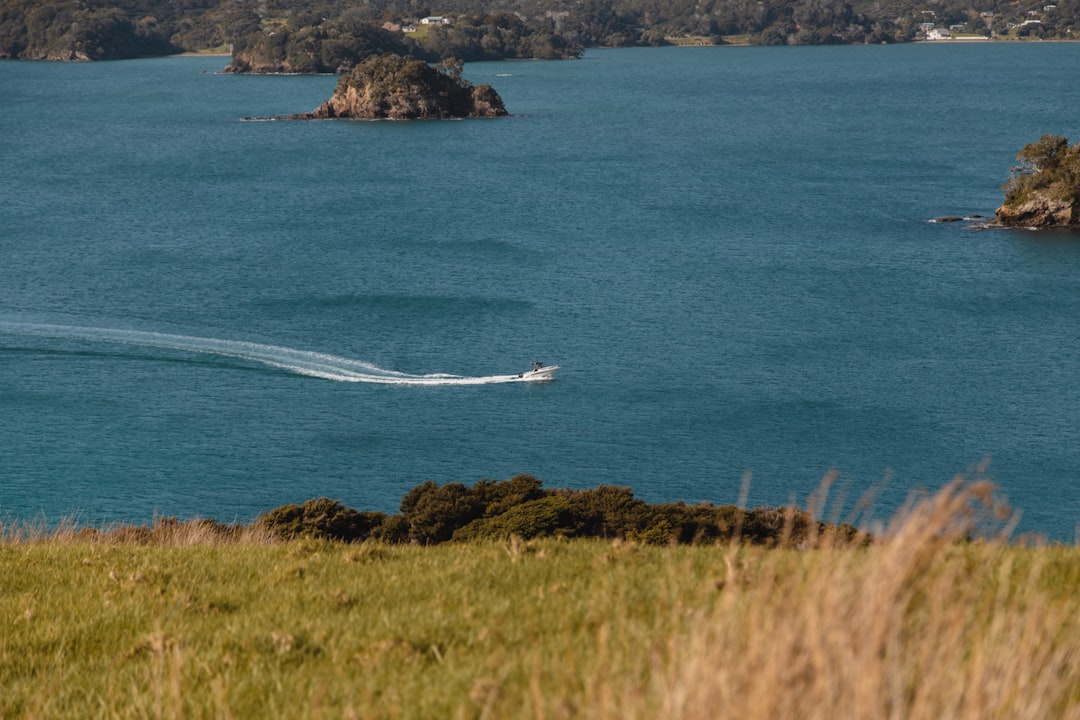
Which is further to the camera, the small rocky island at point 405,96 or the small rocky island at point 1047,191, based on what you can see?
the small rocky island at point 405,96

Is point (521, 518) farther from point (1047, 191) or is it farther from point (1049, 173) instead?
point (1049, 173)

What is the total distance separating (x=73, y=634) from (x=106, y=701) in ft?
5.98

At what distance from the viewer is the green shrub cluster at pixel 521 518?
24.7 m

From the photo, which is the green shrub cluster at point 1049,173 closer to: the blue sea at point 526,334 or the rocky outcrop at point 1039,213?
the rocky outcrop at point 1039,213

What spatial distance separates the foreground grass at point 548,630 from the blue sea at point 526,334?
1342 cm

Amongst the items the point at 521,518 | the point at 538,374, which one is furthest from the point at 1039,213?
the point at 521,518

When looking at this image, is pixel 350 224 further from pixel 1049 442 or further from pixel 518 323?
pixel 1049 442

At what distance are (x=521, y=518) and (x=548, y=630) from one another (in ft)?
54.9

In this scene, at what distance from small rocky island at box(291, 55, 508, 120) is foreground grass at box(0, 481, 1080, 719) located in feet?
602

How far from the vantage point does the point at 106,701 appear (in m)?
8.16

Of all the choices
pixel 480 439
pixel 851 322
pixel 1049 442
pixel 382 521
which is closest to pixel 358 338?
pixel 480 439

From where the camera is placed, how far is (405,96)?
192125mm

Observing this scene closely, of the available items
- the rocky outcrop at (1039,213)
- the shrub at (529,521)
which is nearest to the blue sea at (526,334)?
the rocky outcrop at (1039,213)

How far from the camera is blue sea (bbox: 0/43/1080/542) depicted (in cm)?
5516
